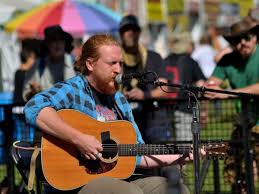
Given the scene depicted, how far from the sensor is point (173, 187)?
3482 mm

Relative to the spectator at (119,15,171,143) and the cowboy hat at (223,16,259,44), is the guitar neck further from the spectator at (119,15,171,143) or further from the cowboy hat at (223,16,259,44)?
the cowboy hat at (223,16,259,44)

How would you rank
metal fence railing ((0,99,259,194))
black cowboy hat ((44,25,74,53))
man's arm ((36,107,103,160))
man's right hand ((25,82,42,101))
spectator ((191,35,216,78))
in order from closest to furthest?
1. man's arm ((36,107,103,160))
2. metal fence railing ((0,99,259,194))
3. man's right hand ((25,82,42,101))
4. black cowboy hat ((44,25,74,53))
5. spectator ((191,35,216,78))

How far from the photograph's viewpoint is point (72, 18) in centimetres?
1279

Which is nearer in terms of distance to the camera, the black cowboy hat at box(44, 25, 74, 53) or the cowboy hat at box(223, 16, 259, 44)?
the cowboy hat at box(223, 16, 259, 44)

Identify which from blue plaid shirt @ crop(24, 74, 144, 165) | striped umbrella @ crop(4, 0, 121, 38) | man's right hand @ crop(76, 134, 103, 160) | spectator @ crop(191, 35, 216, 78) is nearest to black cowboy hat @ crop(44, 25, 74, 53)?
blue plaid shirt @ crop(24, 74, 144, 165)

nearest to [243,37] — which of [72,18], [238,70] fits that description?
[238,70]

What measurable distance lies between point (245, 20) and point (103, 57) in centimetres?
261

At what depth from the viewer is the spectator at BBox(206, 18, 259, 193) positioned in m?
7.07

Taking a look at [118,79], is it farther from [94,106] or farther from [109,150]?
[109,150]

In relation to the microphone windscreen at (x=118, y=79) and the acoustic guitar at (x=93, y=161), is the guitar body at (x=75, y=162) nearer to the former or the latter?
the acoustic guitar at (x=93, y=161)

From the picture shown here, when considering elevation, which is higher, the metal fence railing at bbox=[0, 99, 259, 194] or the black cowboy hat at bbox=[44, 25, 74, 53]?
the black cowboy hat at bbox=[44, 25, 74, 53]

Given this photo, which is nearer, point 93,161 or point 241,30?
point 93,161

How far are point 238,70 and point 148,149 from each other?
2329mm

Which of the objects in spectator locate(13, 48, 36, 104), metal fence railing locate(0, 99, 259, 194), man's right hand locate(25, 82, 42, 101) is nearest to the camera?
metal fence railing locate(0, 99, 259, 194)
